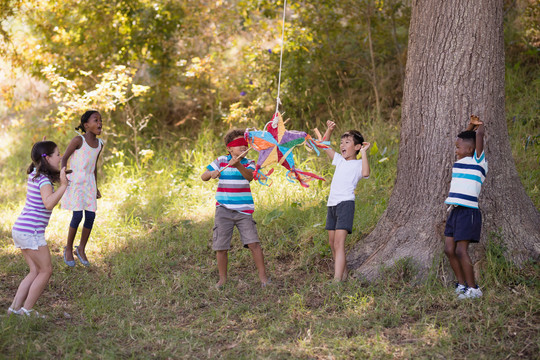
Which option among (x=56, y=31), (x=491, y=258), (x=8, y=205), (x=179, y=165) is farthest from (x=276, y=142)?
(x=56, y=31)

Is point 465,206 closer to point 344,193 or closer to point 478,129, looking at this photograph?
point 478,129

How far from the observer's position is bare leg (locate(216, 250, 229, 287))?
15.9 ft

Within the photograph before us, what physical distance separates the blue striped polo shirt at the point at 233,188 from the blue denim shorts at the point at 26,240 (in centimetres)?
145

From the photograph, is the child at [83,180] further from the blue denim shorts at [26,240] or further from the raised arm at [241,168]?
the raised arm at [241,168]

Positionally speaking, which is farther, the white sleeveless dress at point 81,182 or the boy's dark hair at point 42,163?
the white sleeveless dress at point 81,182

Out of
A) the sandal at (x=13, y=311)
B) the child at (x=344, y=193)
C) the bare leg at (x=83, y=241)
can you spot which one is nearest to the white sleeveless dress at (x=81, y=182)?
the bare leg at (x=83, y=241)

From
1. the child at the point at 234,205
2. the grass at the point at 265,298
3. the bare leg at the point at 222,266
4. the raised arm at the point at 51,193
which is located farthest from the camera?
the bare leg at the point at 222,266

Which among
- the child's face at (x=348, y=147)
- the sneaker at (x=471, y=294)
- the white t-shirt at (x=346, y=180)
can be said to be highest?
the child's face at (x=348, y=147)

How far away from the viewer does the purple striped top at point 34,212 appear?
4.10 meters

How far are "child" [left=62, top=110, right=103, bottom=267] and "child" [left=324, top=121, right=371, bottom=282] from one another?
2.37 m

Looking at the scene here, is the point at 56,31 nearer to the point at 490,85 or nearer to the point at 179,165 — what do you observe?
the point at 179,165

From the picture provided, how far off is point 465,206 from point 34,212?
322cm

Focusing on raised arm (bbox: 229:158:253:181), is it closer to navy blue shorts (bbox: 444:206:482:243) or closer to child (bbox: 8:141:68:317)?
child (bbox: 8:141:68:317)

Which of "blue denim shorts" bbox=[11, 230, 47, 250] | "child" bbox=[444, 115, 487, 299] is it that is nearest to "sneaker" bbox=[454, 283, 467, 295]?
"child" bbox=[444, 115, 487, 299]
